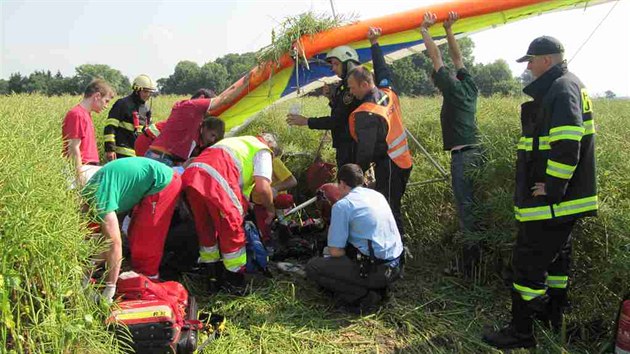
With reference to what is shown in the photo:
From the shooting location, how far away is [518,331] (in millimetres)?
3533

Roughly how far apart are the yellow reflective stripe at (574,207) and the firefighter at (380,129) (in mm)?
1722

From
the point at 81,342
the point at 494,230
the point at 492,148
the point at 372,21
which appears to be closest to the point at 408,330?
the point at 494,230

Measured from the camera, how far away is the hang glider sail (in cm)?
476

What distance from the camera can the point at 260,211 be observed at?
518cm

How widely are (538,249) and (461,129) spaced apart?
166cm

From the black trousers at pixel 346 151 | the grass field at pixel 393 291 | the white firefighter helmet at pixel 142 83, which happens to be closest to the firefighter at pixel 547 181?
the grass field at pixel 393 291

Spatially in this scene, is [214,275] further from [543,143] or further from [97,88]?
[543,143]

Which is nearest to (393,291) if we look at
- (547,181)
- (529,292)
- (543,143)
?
(529,292)

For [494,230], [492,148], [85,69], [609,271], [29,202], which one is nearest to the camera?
[29,202]

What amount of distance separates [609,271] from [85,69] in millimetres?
98756

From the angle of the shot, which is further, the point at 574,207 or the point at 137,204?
the point at 137,204

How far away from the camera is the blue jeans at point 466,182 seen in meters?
4.76

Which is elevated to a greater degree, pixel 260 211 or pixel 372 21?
pixel 372 21

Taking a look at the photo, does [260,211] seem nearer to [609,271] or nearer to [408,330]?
[408,330]
